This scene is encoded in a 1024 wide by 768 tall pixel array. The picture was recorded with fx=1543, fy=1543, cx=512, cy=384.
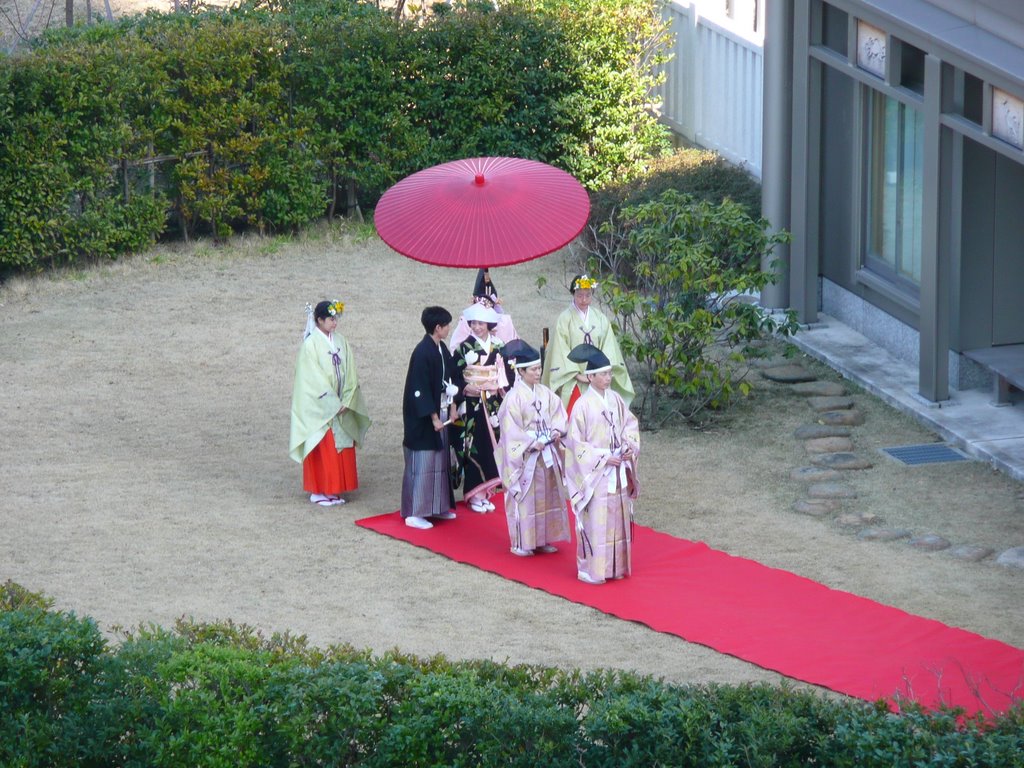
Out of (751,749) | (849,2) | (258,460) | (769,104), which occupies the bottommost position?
(258,460)

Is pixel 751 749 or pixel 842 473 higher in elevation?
pixel 751 749

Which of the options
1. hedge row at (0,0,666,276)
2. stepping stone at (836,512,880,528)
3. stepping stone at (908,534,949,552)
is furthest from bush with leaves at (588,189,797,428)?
hedge row at (0,0,666,276)

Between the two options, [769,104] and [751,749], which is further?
[769,104]

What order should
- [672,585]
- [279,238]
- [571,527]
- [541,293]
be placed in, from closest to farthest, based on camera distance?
[672,585], [571,527], [541,293], [279,238]

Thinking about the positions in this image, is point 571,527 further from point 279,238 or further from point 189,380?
point 279,238

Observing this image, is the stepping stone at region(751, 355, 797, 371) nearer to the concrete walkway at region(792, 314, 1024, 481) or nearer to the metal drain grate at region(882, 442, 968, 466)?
the concrete walkway at region(792, 314, 1024, 481)

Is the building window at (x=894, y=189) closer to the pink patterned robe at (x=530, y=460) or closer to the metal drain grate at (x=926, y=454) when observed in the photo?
the metal drain grate at (x=926, y=454)

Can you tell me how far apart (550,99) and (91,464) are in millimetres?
7996

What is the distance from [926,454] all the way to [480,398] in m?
3.26

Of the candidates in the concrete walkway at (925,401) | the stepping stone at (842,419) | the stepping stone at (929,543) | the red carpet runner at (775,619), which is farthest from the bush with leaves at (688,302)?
the stepping stone at (929,543)

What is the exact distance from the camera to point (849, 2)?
12281mm

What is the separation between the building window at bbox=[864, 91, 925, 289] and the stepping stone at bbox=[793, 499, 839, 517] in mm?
2957

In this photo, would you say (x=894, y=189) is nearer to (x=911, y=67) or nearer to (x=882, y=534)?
(x=911, y=67)

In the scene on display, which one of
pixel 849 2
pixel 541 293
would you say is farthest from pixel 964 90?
pixel 541 293
